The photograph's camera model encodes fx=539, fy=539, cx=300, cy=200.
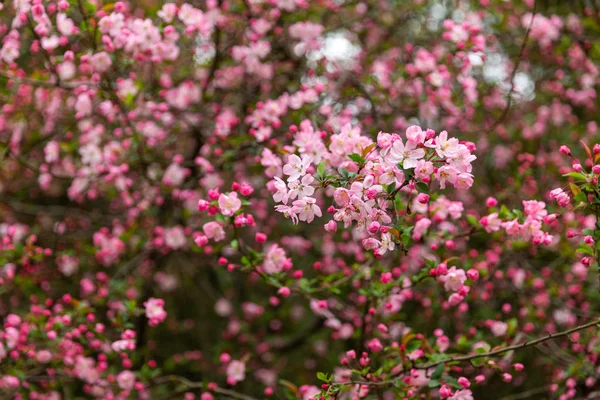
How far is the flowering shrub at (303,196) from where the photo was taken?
2146 mm

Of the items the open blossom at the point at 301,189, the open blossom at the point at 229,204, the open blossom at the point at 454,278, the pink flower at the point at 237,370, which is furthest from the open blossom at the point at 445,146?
the pink flower at the point at 237,370

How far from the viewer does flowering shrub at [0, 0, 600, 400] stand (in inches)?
84.5

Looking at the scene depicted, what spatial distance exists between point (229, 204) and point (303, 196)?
0.41m

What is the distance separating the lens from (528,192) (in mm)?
3723

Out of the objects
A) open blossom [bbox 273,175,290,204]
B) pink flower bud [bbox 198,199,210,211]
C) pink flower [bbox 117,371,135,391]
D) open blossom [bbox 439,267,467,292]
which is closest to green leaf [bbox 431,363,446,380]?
open blossom [bbox 439,267,467,292]

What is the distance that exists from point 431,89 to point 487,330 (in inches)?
63.3

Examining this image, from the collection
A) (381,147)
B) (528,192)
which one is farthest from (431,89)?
(381,147)

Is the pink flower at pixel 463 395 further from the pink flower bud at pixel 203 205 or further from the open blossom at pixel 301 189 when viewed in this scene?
the pink flower bud at pixel 203 205

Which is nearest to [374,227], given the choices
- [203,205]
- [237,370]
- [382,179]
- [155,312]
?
[382,179]

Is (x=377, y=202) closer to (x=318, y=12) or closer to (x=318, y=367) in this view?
(x=318, y=12)

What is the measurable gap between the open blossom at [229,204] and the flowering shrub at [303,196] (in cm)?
2

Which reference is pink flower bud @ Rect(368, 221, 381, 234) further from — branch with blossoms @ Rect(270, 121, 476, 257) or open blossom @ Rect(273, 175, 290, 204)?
open blossom @ Rect(273, 175, 290, 204)

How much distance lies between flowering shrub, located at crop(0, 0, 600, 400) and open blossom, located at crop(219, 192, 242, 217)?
0.06ft

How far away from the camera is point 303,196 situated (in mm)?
1801
